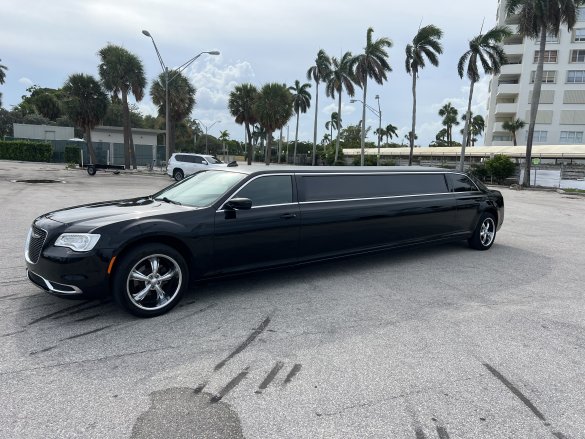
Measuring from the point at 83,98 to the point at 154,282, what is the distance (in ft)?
121

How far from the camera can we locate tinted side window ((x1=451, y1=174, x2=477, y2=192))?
7.52 m

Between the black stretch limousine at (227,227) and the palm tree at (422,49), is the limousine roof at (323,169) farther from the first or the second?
the palm tree at (422,49)

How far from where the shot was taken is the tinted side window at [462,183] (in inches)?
296

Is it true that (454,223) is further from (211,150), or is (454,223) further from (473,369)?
(211,150)

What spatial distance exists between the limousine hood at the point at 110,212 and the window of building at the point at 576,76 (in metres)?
67.4

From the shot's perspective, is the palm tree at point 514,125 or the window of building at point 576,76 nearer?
the window of building at point 576,76

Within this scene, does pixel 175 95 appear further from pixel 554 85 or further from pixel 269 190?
pixel 554 85

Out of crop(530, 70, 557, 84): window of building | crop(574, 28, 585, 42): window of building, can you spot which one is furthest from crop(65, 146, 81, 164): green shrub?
crop(574, 28, 585, 42): window of building

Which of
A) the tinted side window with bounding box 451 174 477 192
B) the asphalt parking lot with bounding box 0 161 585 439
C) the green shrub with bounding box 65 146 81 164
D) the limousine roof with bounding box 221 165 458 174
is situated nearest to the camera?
the asphalt parking lot with bounding box 0 161 585 439

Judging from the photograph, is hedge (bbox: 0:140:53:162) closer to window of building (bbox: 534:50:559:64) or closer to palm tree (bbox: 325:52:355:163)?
palm tree (bbox: 325:52:355:163)

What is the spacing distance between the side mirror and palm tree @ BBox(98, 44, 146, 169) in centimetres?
3415

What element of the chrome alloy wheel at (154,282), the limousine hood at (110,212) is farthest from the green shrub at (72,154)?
the chrome alloy wheel at (154,282)

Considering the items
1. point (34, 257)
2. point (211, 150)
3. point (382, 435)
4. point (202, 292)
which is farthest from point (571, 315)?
point (211, 150)

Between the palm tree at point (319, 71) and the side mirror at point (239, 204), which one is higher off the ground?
the palm tree at point (319, 71)
